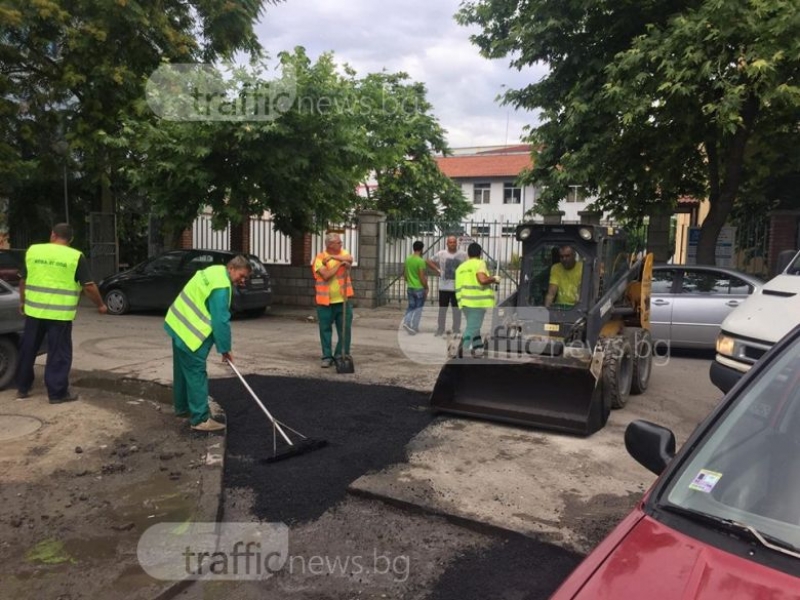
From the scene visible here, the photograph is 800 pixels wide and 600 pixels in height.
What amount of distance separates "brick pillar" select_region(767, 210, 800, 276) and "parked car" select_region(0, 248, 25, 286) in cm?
1621

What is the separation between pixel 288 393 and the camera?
281 inches

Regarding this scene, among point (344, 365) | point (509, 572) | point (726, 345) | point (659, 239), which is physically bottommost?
point (509, 572)

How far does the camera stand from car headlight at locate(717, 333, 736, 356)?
5.50m

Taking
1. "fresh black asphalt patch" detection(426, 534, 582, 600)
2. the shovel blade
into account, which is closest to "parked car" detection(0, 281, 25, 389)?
the shovel blade

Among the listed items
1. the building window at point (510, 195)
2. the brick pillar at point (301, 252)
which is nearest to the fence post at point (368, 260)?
the brick pillar at point (301, 252)

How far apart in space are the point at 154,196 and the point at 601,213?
32.4 ft

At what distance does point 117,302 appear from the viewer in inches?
558

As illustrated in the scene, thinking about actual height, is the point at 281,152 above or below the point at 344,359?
above

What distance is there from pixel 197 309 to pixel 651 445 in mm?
4151

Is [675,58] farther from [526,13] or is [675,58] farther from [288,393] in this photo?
[288,393]

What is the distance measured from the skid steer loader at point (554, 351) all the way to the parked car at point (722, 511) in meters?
3.46

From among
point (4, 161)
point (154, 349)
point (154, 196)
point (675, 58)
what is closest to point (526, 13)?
point (675, 58)

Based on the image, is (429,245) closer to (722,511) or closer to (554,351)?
(554,351)

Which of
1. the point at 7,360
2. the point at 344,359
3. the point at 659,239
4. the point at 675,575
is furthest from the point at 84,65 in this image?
the point at 675,575
